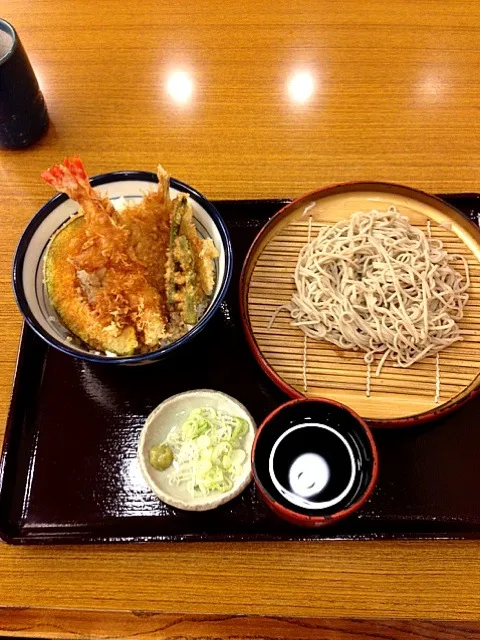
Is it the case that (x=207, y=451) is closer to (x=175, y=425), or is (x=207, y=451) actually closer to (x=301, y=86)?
(x=175, y=425)

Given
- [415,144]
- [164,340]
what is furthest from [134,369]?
[415,144]

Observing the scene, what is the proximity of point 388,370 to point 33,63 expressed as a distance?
66.9 inches

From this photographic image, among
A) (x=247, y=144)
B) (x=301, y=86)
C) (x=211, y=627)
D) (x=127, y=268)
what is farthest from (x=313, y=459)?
(x=301, y=86)

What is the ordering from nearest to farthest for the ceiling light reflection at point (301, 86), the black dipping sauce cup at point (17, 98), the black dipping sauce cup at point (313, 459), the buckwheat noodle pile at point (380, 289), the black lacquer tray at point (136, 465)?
the black dipping sauce cup at point (313, 459) → the black lacquer tray at point (136, 465) → the buckwheat noodle pile at point (380, 289) → the black dipping sauce cup at point (17, 98) → the ceiling light reflection at point (301, 86)

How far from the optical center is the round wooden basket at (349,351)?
1.40 meters

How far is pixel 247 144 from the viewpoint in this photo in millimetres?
1908

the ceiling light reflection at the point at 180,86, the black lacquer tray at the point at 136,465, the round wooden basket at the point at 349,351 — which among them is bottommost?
the black lacquer tray at the point at 136,465

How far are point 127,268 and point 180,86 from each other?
3.02 feet

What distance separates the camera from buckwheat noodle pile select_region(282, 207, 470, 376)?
1.48 metres

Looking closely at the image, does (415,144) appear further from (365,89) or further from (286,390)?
(286,390)

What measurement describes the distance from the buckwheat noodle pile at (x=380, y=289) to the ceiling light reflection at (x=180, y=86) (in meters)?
0.79

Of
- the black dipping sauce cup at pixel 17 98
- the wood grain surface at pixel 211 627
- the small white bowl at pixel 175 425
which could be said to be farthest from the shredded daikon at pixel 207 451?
the black dipping sauce cup at pixel 17 98

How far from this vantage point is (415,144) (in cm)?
187

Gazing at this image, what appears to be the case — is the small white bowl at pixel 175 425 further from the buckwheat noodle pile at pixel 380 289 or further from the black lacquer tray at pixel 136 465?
the buckwheat noodle pile at pixel 380 289
